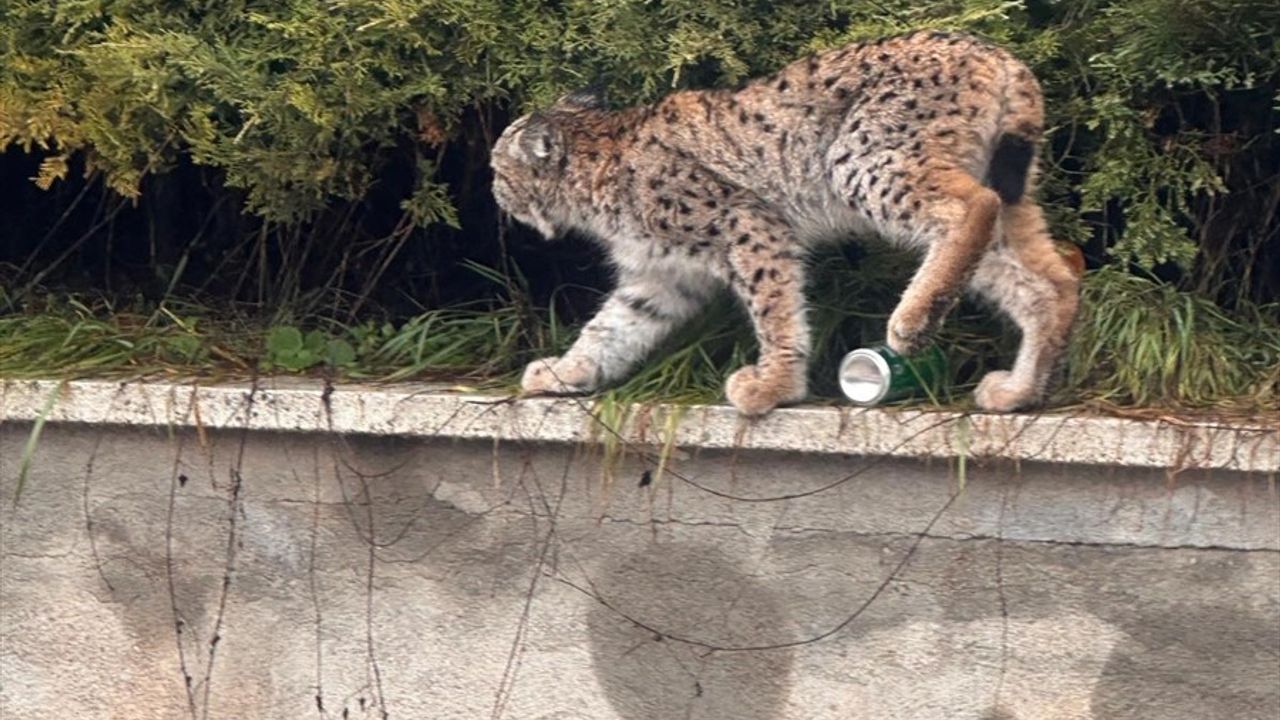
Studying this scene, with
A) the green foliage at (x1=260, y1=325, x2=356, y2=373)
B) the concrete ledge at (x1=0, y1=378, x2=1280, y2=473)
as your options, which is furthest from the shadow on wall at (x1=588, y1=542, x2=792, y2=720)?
the green foliage at (x1=260, y1=325, x2=356, y2=373)

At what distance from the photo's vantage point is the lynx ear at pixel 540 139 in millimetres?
5055

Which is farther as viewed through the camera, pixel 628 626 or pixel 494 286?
pixel 494 286

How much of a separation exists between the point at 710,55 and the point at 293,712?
7.55 ft

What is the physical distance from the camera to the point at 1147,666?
4379 millimetres

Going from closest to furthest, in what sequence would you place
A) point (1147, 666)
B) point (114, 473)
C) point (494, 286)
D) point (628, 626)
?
1. point (1147, 666)
2. point (628, 626)
3. point (114, 473)
4. point (494, 286)

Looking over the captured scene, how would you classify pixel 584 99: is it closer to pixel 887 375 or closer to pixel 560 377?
pixel 560 377

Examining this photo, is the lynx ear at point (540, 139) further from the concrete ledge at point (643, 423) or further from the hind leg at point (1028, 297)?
the hind leg at point (1028, 297)

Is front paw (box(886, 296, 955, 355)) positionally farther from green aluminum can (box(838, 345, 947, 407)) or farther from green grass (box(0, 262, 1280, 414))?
green grass (box(0, 262, 1280, 414))

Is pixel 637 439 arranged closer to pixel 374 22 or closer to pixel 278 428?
pixel 278 428

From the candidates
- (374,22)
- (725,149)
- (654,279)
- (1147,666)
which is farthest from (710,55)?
(1147,666)

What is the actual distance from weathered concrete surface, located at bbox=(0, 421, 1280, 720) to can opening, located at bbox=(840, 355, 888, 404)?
0.20 meters

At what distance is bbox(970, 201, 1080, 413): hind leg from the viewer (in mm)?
4535

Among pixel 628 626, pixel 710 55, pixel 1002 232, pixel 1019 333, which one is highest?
pixel 710 55

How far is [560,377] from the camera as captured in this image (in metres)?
4.96
